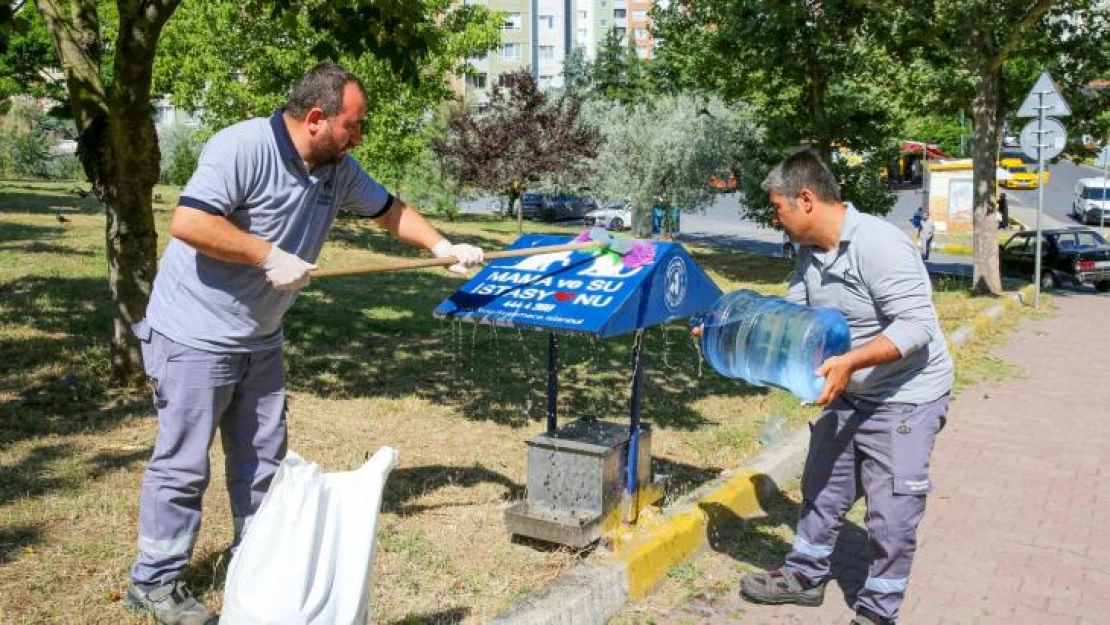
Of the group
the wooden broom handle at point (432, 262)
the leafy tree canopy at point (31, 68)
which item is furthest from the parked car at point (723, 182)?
the wooden broom handle at point (432, 262)

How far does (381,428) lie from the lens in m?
6.79

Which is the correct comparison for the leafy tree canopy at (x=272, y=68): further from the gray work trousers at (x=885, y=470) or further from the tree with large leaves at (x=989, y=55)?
the gray work trousers at (x=885, y=470)

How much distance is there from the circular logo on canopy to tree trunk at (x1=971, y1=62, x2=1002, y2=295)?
1404 cm

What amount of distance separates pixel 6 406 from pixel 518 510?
12.9 feet

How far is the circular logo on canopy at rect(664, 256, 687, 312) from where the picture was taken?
4.77m

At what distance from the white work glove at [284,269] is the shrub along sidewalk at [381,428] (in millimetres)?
1405

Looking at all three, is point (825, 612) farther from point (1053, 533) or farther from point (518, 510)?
point (1053, 533)

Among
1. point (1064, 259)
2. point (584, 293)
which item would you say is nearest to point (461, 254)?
point (584, 293)

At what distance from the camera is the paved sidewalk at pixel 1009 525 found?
4.55 m

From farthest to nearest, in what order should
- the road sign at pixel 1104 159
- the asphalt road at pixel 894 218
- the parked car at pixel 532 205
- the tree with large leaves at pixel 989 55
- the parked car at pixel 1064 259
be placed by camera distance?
the parked car at pixel 532 205
the asphalt road at pixel 894 218
the road sign at pixel 1104 159
the parked car at pixel 1064 259
the tree with large leaves at pixel 989 55

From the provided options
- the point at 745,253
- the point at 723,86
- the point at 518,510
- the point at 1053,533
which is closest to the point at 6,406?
the point at 518,510

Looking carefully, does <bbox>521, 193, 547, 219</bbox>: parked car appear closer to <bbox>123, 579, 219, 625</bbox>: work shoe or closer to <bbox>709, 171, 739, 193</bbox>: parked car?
<bbox>709, 171, 739, 193</bbox>: parked car

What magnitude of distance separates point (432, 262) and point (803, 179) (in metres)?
1.61

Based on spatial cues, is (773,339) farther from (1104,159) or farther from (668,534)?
(1104,159)
